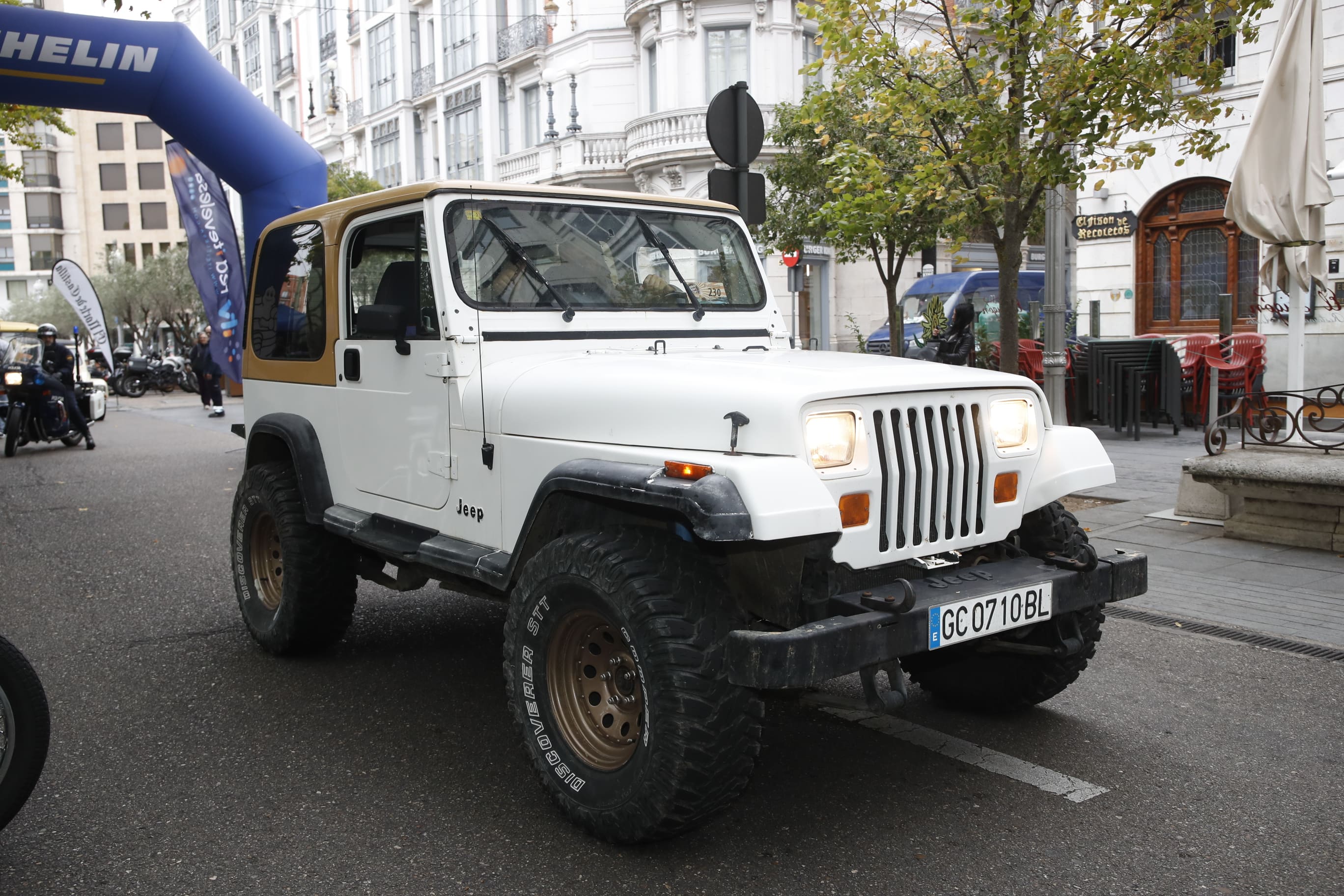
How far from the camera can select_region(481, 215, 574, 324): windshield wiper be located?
4359 mm

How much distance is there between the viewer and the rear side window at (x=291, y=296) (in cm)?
510

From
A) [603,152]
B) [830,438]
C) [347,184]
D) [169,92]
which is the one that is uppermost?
[347,184]

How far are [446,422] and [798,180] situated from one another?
15.4 metres

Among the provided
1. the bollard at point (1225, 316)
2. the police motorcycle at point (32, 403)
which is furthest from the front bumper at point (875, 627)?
the police motorcycle at point (32, 403)

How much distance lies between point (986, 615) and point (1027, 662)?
99 centimetres

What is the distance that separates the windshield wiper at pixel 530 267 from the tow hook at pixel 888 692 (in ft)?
6.10

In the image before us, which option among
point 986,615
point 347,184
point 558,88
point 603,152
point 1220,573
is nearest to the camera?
point 986,615

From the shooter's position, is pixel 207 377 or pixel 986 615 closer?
pixel 986 615

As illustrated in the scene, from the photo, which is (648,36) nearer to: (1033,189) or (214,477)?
(214,477)

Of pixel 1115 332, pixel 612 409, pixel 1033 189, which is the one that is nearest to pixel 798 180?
pixel 1115 332

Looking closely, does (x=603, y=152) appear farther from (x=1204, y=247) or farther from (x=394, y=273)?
(x=394, y=273)

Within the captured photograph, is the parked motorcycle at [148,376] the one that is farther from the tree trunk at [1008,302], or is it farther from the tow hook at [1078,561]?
the tow hook at [1078,561]

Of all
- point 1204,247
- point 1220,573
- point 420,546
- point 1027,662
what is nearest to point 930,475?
point 1027,662

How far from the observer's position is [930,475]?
337cm
